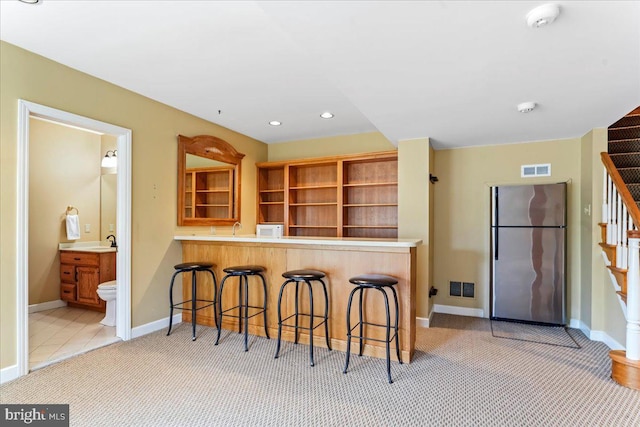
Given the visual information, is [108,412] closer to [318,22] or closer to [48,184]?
[318,22]

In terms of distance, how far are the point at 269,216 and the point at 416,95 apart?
3.46 metres

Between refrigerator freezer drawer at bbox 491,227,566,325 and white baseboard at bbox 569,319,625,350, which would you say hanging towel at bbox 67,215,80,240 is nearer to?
refrigerator freezer drawer at bbox 491,227,566,325

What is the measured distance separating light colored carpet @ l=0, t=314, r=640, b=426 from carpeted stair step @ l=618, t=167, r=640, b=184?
1913 millimetres

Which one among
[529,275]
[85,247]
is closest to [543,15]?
[529,275]

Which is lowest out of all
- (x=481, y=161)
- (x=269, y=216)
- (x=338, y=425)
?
(x=338, y=425)

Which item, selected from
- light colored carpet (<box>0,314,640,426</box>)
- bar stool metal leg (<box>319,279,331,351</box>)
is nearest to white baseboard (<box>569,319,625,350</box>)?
light colored carpet (<box>0,314,640,426</box>)

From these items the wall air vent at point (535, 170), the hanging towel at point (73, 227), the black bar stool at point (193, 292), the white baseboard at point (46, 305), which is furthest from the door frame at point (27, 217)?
the wall air vent at point (535, 170)

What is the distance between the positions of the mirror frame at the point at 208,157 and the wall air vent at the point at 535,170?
3792 mm

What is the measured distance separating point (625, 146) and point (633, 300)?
7.09 ft

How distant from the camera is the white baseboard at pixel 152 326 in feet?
11.1

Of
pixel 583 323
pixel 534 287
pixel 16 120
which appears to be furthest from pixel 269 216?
pixel 583 323

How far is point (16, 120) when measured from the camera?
2533 millimetres

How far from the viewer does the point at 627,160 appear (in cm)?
377

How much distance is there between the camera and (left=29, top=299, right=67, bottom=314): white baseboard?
430 centimetres
